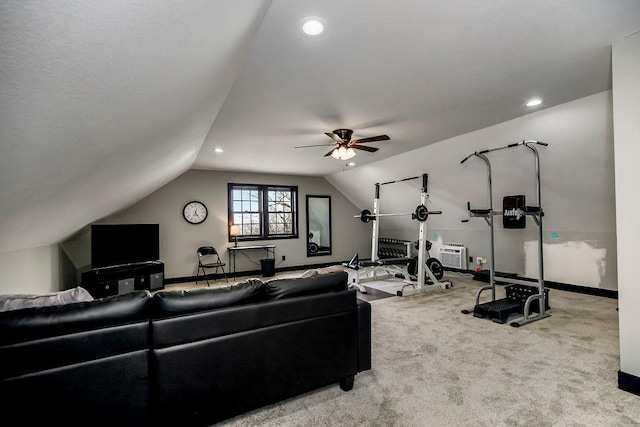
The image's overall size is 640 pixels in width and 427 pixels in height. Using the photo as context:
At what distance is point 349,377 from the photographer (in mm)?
→ 2211

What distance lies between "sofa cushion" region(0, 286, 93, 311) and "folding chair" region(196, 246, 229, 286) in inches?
182

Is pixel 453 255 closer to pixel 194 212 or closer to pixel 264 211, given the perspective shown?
pixel 264 211

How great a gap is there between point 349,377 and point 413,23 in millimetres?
2516

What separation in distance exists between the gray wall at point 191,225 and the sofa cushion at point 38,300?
481 cm

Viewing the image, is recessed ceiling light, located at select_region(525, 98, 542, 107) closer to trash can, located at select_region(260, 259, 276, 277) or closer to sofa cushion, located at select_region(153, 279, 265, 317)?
sofa cushion, located at select_region(153, 279, 265, 317)

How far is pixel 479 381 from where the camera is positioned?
2.33 m

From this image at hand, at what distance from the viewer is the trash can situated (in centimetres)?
693

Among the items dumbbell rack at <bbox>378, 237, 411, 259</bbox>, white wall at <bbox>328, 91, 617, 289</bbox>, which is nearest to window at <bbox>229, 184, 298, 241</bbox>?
white wall at <bbox>328, 91, 617, 289</bbox>

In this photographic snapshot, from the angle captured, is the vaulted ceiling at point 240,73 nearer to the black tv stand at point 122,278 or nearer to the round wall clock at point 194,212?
the black tv stand at point 122,278

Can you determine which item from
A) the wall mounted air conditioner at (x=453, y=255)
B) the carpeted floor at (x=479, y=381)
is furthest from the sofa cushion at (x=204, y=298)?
the wall mounted air conditioner at (x=453, y=255)

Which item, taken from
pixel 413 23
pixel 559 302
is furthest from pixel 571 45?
pixel 559 302

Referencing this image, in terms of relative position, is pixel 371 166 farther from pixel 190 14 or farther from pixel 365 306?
pixel 190 14

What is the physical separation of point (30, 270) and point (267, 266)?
161 inches

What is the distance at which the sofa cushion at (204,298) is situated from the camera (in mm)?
1721
